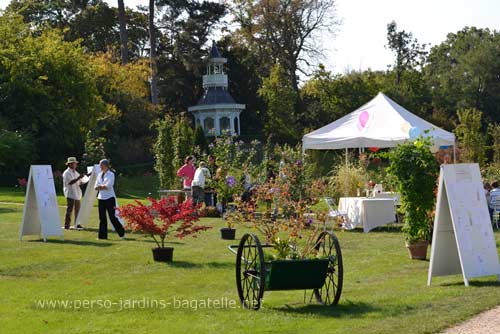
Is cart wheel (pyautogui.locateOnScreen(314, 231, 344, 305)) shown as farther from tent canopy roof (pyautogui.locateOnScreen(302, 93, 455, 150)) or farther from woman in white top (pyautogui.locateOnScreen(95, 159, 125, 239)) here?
tent canopy roof (pyautogui.locateOnScreen(302, 93, 455, 150))

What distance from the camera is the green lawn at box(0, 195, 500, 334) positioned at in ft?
29.8

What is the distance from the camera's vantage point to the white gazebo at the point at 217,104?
58.2 meters

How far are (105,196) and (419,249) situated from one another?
6.68 m

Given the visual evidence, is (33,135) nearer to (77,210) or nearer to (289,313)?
(77,210)

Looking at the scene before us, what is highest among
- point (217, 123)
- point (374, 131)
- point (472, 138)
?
point (217, 123)

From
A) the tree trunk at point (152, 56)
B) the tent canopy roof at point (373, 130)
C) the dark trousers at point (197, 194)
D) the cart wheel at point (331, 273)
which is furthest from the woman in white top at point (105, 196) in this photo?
the tree trunk at point (152, 56)

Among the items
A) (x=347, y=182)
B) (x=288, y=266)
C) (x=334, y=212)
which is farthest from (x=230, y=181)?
(x=288, y=266)

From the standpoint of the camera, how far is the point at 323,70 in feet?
202

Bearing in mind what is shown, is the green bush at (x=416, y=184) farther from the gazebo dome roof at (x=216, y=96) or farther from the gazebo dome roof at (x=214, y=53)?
the gazebo dome roof at (x=216, y=96)

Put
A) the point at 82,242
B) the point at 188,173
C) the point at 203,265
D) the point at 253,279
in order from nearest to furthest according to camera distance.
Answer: the point at 253,279
the point at 203,265
the point at 82,242
the point at 188,173

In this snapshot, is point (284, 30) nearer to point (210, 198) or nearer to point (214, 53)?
point (214, 53)

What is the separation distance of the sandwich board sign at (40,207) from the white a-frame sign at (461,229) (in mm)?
8846

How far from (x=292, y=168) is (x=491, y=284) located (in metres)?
11.0

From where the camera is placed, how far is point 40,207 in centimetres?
1773
